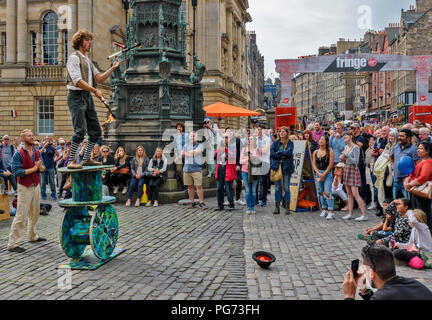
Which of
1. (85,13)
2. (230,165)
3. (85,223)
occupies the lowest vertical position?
(85,223)

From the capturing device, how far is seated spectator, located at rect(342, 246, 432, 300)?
291 centimetres

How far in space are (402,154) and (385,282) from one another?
6.17 meters

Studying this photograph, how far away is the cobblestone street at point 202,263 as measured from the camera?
5109mm

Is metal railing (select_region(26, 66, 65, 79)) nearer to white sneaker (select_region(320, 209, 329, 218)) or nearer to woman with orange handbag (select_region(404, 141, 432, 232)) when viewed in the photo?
white sneaker (select_region(320, 209, 329, 218))

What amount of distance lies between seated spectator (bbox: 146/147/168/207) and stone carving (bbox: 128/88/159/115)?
6.47ft

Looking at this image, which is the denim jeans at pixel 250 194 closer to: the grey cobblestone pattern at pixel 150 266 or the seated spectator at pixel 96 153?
the grey cobblestone pattern at pixel 150 266

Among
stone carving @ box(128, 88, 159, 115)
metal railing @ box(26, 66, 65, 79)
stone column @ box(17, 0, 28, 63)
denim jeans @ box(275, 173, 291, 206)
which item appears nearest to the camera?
denim jeans @ box(275, 173, 291, 206)

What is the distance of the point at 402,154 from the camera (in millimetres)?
8602

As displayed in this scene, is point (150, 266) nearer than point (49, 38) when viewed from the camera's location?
Yes

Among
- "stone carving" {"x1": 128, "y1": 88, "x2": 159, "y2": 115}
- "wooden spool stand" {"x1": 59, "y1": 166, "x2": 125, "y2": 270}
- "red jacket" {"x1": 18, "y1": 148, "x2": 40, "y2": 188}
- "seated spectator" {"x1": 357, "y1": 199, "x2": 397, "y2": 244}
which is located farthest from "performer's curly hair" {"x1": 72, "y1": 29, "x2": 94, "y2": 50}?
"stone carving" {"x1": 128, "y1": 88, "x2": 159, "y2": 115}

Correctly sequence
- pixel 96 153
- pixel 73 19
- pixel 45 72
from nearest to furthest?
pixel 96 153 < pixel 73 19 < pixel 45 72

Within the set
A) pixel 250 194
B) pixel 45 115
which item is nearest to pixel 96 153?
pixel 250 194

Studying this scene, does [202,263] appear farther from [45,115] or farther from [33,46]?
[33,46]

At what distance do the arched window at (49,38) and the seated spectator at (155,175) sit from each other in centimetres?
2750
